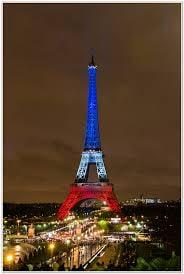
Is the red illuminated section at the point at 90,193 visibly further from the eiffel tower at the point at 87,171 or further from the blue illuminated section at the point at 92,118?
the blue illuminated section at the point at 92,118

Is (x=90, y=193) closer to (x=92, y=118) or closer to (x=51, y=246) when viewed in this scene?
(x=92, y=118)

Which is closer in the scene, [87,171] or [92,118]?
[92,118]

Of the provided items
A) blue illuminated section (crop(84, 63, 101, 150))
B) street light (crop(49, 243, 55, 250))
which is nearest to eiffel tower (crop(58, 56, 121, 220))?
blue illuminated section (crop(84, 63, 101, 150))

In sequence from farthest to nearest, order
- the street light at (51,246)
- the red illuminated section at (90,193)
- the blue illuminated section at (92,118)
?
the blue illuminated section at (92,118) → the red illuminated section at (90,193) → the street light at (51,246)

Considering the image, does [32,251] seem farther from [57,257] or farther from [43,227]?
[43,227]

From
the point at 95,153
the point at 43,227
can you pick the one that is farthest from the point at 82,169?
the point at 43,227

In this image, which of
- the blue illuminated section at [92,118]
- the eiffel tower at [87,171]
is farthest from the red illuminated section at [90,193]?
the blue illuminated section at [92,118]

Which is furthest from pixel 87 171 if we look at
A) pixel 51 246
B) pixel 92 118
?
pixel 51 246

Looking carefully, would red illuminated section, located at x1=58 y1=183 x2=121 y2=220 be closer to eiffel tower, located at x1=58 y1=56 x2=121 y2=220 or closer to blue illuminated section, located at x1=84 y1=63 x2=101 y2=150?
eiffel tower, located at x1=58 y1=56 x2=121 y2=220
